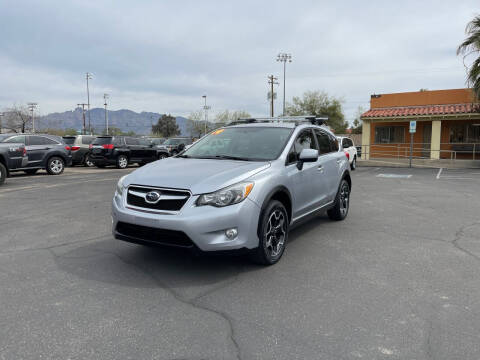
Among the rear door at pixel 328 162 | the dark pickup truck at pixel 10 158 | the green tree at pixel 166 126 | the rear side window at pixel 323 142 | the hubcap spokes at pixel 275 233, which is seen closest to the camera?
the hubcap spokes at pixel 275 233

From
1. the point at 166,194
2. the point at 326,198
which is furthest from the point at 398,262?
the point at 166,194

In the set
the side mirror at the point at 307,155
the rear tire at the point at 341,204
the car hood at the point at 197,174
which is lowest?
the rear tire at the point at 341,204

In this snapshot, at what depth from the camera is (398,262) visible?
4.62 metres

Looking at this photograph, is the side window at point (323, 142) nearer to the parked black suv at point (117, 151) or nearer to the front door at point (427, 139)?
the parked black suv at point (117, 151)

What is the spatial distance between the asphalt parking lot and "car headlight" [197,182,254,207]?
2.68ft

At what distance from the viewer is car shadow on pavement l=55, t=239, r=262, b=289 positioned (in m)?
3.99

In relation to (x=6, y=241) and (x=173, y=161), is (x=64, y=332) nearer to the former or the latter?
(x=173, y=161)

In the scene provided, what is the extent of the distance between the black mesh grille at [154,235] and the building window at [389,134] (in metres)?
24.8

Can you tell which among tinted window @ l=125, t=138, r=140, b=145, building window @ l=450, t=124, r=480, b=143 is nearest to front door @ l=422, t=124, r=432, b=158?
building window @ l=450, t=124, r=480, b=143

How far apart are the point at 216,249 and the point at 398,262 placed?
226 cm

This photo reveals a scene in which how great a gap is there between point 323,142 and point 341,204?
1218 millimetres

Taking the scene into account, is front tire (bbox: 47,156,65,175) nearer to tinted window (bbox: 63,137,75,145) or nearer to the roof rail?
tinted window (bbox: 63,137,75,145)

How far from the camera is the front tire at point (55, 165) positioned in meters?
15.6

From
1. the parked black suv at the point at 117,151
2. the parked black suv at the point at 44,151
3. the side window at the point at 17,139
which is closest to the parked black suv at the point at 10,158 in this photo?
the parked black suv at the point at 44,151
